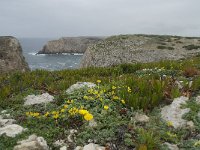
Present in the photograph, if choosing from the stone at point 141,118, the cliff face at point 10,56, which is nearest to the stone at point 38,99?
the stone at point 141,118

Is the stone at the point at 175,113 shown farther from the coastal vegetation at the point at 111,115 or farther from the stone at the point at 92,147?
the stone at the point at 92,147

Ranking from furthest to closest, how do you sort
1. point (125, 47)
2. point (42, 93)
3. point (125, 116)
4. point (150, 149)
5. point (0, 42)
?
point (125, 47), point (0, 42), point (42, 93), point (125, 116), point (150, 149)

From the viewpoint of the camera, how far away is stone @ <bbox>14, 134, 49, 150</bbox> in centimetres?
610

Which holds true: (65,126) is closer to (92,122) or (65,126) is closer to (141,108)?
(92,122)

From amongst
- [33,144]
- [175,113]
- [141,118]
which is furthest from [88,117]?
[175,113]

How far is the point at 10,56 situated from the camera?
30375 millimetres

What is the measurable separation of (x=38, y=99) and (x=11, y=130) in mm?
2283

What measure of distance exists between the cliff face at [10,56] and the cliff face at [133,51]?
16257mm

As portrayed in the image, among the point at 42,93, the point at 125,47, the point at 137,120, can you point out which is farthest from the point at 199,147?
the point at 125,47

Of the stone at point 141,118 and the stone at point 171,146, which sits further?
the stone at point 141,118

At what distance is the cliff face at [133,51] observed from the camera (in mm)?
47969

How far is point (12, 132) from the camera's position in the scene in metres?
6.62

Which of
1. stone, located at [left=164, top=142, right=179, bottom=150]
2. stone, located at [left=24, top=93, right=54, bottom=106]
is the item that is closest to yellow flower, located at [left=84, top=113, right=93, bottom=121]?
stone, located at [left=164, top=142, right=179, bottom=150]

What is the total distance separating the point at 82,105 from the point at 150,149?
217 centimetres
